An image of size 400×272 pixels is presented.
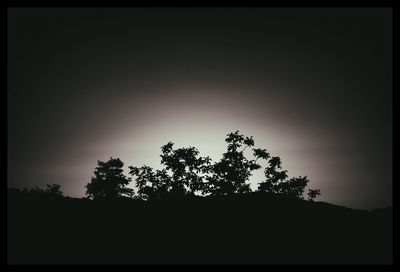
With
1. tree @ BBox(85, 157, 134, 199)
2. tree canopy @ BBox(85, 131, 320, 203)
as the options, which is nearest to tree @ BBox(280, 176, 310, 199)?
tree canopy @ BBox(85, 131, 320, 203)

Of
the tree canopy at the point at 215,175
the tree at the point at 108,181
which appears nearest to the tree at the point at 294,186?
the tree canopy at the point at 215,175

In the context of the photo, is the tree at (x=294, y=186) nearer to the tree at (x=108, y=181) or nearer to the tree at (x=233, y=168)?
the tree at (x=233, y=168)

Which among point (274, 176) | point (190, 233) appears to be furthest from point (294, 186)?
Answer: point (190, 233)

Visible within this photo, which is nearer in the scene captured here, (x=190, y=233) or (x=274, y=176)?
(x=190, y=233)

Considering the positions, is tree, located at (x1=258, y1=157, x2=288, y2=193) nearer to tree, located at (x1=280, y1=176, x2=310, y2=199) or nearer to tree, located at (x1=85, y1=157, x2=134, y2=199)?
tree, located at (x1=280, y1=176, x2=310, y2=199)

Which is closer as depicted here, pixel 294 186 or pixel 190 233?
pixel 190 233

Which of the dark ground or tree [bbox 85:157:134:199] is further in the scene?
tree [bbox 85:157:134:199]

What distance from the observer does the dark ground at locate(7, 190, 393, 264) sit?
1530cm

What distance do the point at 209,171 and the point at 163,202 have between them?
1514 centimetres

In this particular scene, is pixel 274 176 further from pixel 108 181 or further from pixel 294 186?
pixel 108 181

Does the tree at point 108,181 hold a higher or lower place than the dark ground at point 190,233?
higher

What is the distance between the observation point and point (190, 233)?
18.5 meters

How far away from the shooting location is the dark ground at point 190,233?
1530 cm

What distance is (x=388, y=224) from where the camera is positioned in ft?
73.9
